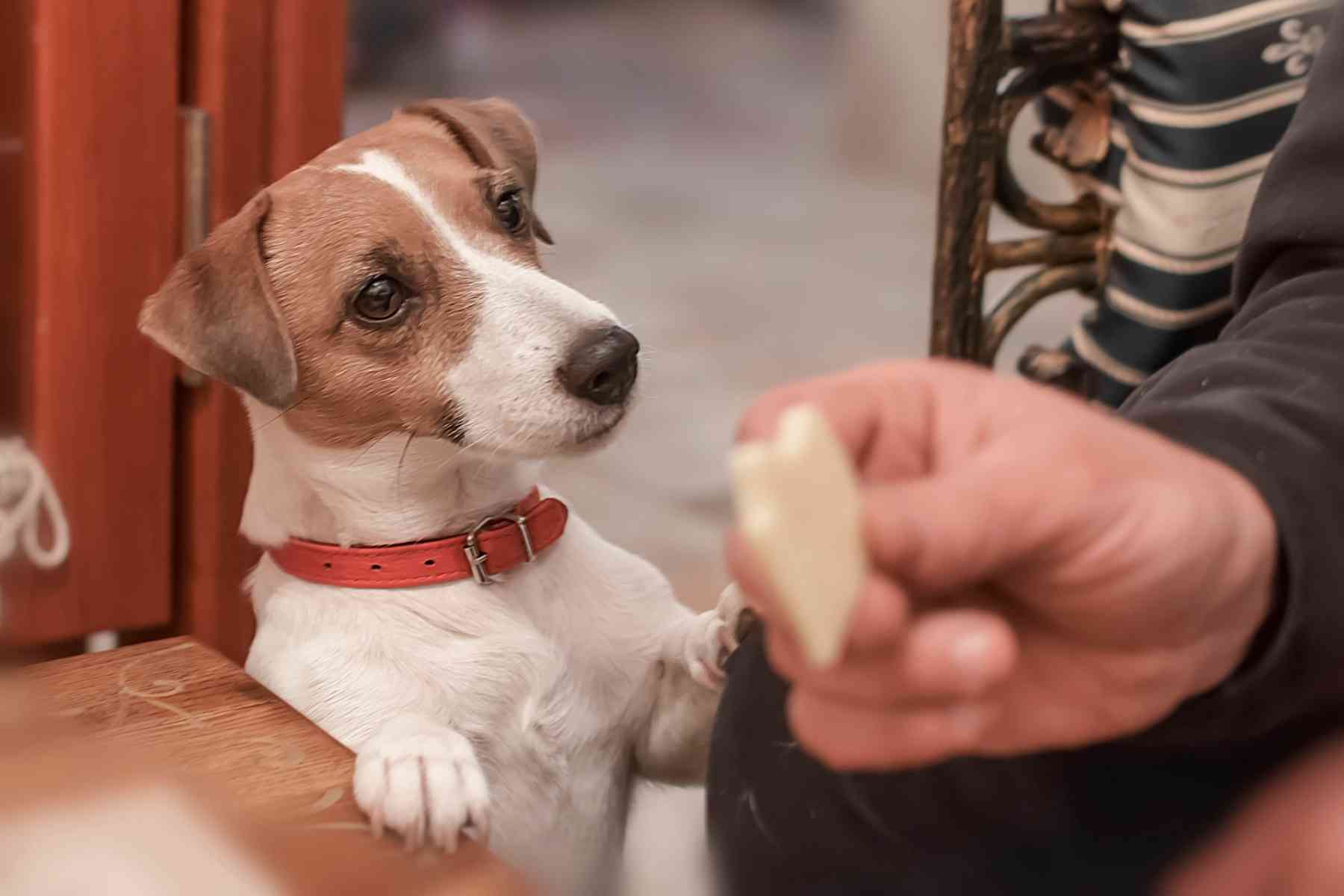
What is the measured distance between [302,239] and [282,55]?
1.20 feet

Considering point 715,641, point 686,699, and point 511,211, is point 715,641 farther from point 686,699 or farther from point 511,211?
point 511,211

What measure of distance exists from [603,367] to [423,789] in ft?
1.29

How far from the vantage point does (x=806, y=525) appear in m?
0.44

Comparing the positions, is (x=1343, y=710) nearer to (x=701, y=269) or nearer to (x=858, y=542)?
(x=858, y=542)

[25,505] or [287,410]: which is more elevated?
[287,410]

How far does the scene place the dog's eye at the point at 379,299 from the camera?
48.2 inches

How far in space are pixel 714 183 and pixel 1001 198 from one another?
2258 millimetres

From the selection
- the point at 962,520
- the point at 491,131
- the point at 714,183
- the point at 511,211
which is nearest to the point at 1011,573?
the point at 962,520

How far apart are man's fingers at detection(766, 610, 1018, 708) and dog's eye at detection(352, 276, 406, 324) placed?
0.79 m

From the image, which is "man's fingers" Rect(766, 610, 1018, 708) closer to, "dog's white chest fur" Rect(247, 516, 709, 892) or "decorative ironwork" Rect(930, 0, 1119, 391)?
"dog's white chest fur" Rect(247, 516, 709, 892)

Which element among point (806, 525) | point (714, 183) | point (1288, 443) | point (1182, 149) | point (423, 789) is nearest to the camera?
point (806, 525)

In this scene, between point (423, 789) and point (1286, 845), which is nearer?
point (1286, 845)

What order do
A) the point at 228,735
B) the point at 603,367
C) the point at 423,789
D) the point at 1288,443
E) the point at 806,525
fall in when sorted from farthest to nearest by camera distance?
the point at 603,367 → the point at 228,735 → the point at 423,789 → the point at 1288,443 → the point at 806,525

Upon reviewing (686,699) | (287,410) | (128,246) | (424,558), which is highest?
(128,246)
